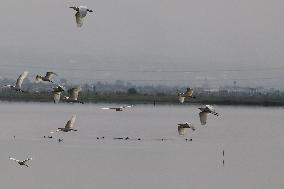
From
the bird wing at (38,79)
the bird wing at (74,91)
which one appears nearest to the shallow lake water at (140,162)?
the bird wing at (38,79)

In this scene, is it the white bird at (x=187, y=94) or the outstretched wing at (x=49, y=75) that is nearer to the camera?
the white bird at (x=187, y=94)

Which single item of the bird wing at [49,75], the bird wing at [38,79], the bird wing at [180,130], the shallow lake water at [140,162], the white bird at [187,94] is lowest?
the shallow lake water at [140,162]

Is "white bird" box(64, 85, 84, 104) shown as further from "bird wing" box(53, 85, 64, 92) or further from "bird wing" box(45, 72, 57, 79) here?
"bird wing" box(45, 72, 57, 79)

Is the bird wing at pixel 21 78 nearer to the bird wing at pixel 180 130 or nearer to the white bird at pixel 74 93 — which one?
the white bird at pixel 74 93

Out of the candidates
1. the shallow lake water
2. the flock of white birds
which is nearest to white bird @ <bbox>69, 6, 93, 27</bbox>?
the flock of white birds

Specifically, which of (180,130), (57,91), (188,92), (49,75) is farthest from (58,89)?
(188,92)

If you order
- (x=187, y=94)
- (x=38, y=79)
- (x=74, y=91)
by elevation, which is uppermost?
(x=38, y=79)

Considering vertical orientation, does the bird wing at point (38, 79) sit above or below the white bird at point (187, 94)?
above

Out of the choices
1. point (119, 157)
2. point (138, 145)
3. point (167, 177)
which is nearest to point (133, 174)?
point (167, 177)

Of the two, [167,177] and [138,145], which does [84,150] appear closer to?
[138,145]

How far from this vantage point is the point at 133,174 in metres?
54.0

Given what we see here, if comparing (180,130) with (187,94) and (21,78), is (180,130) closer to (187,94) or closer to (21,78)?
(187,94)

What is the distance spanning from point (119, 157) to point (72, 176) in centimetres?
1185

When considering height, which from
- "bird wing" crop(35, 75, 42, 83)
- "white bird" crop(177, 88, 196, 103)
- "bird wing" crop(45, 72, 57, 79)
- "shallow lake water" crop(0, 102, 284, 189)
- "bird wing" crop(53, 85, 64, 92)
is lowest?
"shallow lake water" crop(0, 102, 284, 189)
